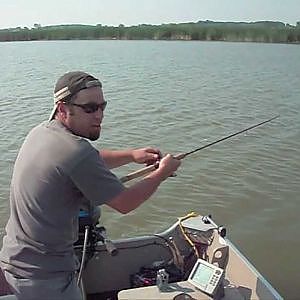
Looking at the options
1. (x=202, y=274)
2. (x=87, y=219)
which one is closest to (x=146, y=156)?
(x=87, y=219)

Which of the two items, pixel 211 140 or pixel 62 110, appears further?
pixel 211 140

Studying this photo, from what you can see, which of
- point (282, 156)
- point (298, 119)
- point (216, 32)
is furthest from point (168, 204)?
point (216, 32)

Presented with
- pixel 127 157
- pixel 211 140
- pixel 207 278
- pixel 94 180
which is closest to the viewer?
pixel 94 180

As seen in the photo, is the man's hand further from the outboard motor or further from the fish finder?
the fish finder

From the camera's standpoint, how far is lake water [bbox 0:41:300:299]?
220 inches

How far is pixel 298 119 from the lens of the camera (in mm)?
10703

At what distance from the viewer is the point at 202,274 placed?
3098 millimetres

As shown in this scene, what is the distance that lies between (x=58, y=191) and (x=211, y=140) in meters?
6.88

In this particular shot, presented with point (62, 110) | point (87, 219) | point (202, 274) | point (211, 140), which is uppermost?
point (62, 110)

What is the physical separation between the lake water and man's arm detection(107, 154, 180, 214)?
2.50 m

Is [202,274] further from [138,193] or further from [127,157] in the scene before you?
[138,193]

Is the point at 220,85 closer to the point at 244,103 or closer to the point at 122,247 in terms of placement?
the point at 244,103

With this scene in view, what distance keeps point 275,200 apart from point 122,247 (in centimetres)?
320

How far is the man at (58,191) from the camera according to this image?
215cm
